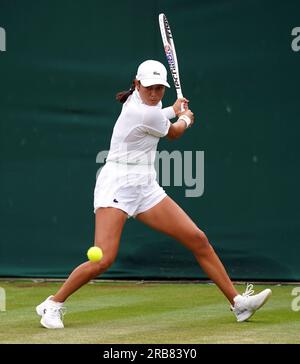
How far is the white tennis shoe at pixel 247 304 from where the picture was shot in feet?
21.8

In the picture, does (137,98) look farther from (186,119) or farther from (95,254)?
(95,254)

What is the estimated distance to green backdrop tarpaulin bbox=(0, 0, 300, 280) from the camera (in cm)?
927

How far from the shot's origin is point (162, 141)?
9.29 meters

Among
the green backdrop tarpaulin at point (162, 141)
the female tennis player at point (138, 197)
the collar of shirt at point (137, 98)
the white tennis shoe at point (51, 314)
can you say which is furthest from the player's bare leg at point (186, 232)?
the green backdrop tarpaulin at point (162, 141)

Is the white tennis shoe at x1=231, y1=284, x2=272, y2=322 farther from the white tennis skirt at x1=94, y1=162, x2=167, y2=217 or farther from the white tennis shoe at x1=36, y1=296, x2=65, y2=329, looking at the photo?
the white tennis shoe at x1=36, y1=296, x2=65, y2=329

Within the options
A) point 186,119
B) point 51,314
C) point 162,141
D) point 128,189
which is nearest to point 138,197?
point 128,189

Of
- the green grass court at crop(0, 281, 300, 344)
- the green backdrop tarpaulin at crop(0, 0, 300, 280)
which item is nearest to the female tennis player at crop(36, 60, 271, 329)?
the green grass court at crop(0, 281, 300, 344)

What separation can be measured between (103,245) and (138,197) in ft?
1.39

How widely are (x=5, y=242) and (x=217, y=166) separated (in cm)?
205

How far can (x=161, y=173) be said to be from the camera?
923cm

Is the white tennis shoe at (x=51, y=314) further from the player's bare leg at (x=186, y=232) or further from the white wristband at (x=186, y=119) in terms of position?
the white wristband at (x=186, y=119)
